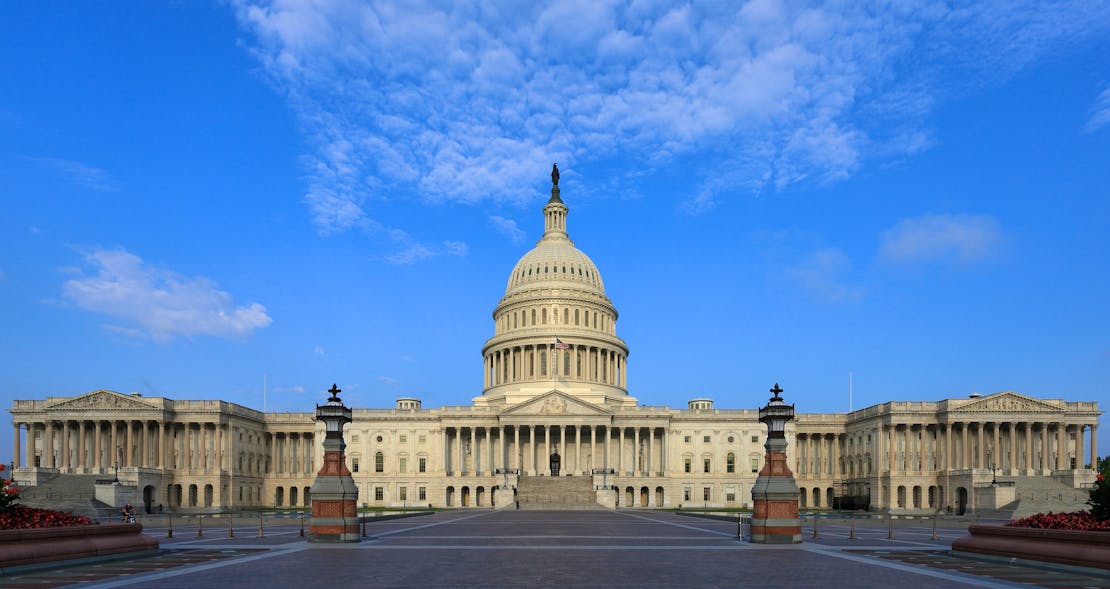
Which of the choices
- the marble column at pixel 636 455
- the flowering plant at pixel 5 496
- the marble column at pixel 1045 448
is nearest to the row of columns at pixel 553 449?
the marble column at pixel 636 455

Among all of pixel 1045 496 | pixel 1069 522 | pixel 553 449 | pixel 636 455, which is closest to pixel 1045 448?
pixel 1045 496

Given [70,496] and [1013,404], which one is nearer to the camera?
[70,496]

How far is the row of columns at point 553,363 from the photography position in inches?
5564

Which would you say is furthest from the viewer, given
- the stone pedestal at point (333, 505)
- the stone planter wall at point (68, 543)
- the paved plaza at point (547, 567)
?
the stone pedestal at point (333, 505)

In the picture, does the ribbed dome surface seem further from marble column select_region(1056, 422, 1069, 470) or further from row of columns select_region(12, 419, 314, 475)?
marble column select_region(1056, 422, 1069, 470)

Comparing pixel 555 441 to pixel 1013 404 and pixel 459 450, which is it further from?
pixel 1013 404

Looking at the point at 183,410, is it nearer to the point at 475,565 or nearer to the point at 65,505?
the point at 65,505

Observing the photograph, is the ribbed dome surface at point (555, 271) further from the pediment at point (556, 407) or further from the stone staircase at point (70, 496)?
the stone staircase at point (70, 496)

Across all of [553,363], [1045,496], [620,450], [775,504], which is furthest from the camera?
[553,363]

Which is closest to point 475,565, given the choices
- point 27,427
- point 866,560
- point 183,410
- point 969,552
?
point 866,560

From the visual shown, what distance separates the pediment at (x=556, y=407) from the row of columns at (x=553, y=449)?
2.93 meters

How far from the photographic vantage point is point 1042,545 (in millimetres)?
27641

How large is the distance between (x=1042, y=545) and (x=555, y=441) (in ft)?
344

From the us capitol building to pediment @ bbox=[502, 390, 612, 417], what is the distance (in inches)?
7.7
